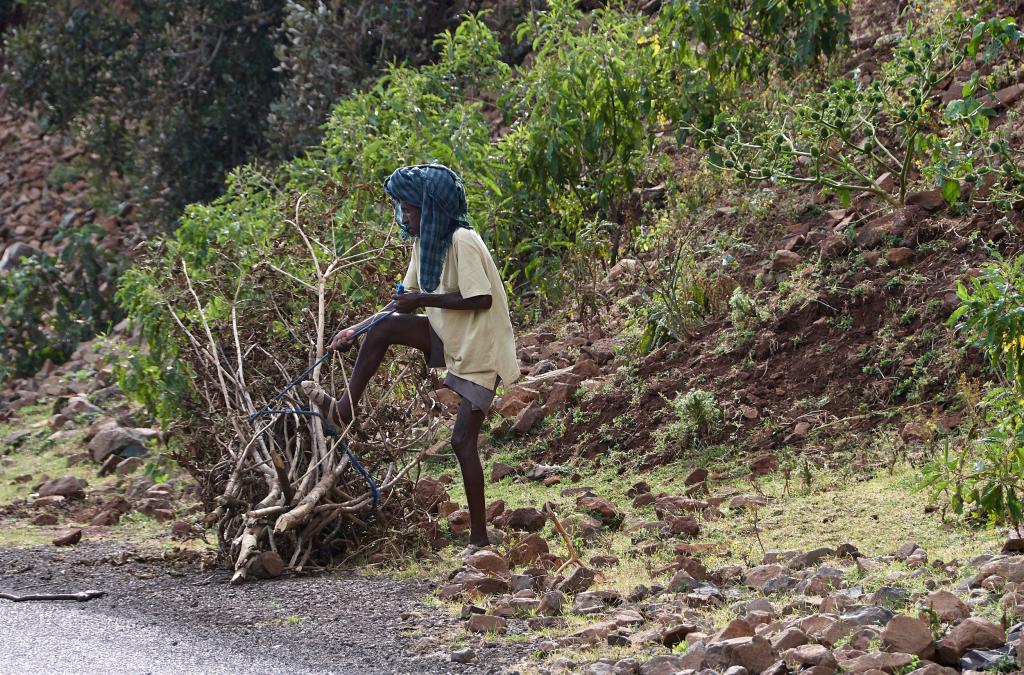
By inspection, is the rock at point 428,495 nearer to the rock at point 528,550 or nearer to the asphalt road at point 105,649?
the rock at point 528,550

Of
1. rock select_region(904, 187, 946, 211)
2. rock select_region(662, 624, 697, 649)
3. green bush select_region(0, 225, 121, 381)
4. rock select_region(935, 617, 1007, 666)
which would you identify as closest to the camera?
rock select_region(935, 617, 1007, 666)

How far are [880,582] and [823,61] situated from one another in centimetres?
627

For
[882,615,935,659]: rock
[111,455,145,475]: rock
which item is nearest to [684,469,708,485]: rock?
[882,615,935,659]: rock

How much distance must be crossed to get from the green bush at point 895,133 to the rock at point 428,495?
2.31m

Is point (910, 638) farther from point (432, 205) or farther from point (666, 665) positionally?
point (432, 205)

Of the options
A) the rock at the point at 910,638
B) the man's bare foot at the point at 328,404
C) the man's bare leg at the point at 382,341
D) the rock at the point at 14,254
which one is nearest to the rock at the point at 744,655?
the rock at the point at 910,638

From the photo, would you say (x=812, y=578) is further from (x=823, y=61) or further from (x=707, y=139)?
(x=823, y=61)

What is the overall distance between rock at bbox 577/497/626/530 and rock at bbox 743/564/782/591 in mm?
1340

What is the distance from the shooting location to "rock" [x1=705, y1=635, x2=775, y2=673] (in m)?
3.72

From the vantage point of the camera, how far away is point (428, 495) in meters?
6.38

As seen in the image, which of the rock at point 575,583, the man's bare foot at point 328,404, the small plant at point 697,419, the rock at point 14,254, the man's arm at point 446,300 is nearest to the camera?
the rock at point 575,583

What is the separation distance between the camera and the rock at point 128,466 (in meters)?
9.19

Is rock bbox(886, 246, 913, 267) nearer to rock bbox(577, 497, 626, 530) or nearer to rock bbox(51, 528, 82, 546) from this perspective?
rock bbox(577, 497, 626, 530)

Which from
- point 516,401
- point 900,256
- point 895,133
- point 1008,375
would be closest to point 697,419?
point 900,256
